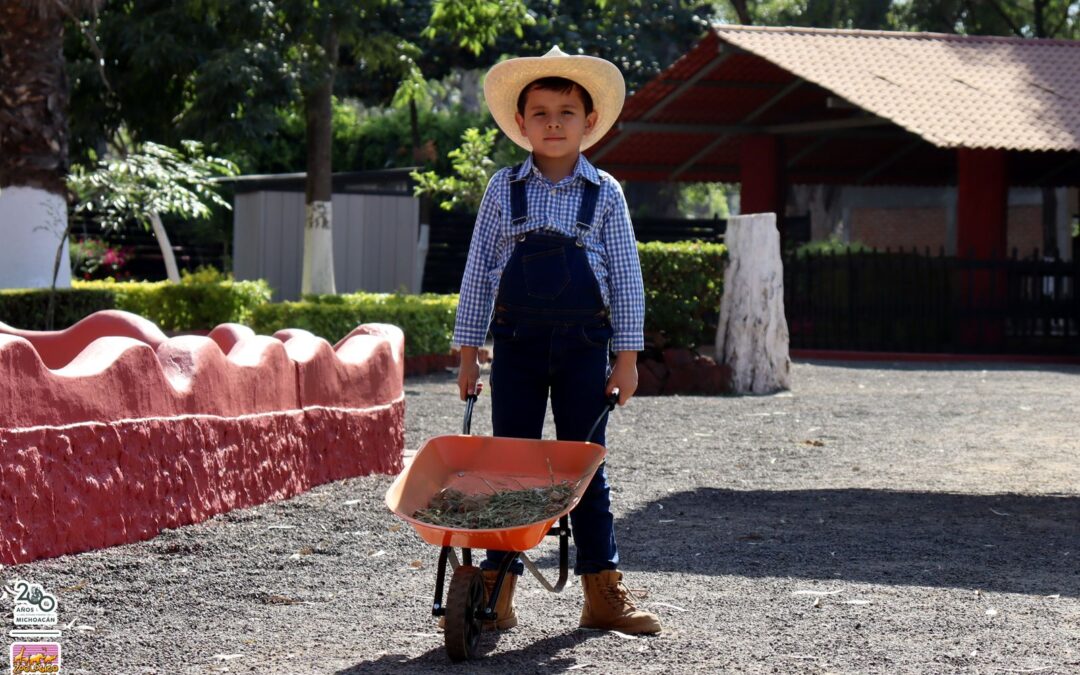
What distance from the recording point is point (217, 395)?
6.39 metres

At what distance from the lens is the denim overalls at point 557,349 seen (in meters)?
4.55

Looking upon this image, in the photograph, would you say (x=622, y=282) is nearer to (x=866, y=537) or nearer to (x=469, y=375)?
(x=469, y=375)

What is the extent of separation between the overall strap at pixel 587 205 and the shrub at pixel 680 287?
9148 mm

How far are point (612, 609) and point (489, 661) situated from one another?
515 mm

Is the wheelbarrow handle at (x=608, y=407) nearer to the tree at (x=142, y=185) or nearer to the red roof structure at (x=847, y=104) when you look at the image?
the tree at (x=142, y=185)

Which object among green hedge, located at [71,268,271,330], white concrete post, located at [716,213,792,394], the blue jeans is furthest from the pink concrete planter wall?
green hedge, located at [71,268,271,330]

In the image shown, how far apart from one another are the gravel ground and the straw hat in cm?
158

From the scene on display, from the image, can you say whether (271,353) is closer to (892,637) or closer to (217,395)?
(217,395)

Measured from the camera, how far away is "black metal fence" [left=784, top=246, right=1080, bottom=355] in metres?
19.3

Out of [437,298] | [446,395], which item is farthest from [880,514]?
[437,298]

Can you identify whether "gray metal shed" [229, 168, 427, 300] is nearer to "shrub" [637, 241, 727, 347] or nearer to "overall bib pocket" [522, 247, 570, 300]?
"shrub" [637, 241, 727, 347]

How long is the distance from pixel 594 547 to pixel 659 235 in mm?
24197

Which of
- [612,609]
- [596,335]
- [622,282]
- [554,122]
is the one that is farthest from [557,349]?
[612,609]

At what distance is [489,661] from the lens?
4234 millimetres
